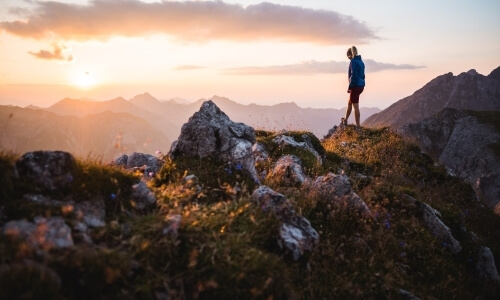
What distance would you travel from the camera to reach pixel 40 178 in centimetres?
474

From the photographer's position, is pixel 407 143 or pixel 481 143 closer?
pixel 407 143

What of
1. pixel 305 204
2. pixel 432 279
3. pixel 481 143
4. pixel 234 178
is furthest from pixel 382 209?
pixel 481 143

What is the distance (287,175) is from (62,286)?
6647mm

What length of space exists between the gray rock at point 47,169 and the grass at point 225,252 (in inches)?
8.4

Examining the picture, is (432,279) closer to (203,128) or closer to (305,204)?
(305,204)

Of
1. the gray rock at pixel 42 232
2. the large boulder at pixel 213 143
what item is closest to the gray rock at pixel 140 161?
the large boulder at pixel 213 143

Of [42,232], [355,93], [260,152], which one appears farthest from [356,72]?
[42,232]

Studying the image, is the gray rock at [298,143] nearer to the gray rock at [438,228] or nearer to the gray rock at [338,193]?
the gray rock at [438,228]

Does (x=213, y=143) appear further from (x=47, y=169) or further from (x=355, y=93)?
(x=355, y=93)

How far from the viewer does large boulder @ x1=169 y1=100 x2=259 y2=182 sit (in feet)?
26.4

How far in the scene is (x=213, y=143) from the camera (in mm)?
8281

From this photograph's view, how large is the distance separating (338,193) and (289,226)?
7.42 ft

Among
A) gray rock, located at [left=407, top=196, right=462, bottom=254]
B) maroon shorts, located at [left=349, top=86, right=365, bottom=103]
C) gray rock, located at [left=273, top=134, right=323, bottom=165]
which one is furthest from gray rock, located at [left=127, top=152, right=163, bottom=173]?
maroon shorts, located at [left=349, top=86, right=365, bottom=103]

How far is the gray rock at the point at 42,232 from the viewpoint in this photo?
3574 millimetres
